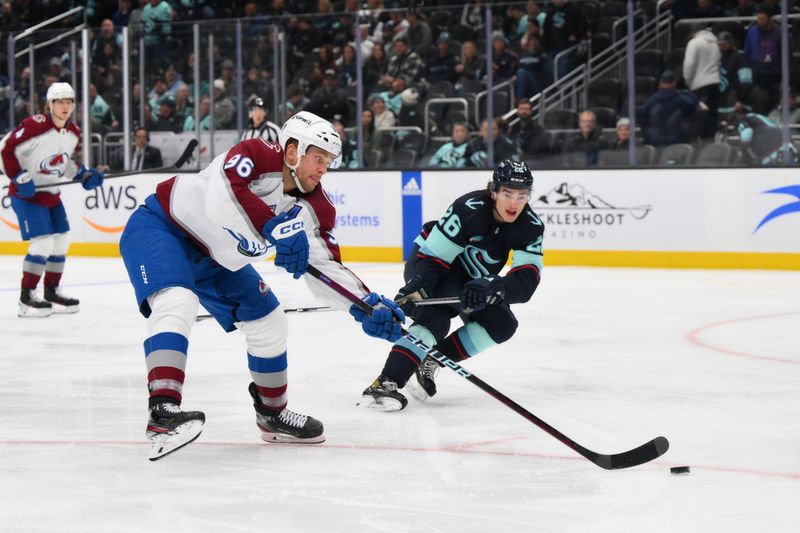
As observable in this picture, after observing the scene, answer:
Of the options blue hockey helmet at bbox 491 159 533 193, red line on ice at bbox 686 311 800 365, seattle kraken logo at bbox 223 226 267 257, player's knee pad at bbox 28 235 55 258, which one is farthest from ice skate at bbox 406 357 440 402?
player's knee pad at bbox 28 235 55 258

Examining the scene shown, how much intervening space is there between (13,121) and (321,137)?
29.7 ft

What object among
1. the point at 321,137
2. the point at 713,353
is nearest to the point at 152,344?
the point at 321,137

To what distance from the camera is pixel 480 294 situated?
13.0 ft

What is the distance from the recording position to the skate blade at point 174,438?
3193 mm

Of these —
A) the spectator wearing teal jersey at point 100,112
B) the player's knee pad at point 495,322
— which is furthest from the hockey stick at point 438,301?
the spectator wearing teal jersey at point 100,112

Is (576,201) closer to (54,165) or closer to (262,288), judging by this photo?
(54,165)

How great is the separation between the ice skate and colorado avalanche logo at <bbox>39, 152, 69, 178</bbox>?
358 cm

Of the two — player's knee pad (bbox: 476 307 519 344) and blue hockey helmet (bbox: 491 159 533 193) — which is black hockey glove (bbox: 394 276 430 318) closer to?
player's knee pad (bbox: 476 307 519 344)

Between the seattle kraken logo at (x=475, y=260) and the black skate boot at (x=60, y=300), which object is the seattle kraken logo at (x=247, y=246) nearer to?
the seattle kraken logo at (x=475, y=260)

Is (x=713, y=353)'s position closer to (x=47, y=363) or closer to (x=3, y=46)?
(x=47, y=363)

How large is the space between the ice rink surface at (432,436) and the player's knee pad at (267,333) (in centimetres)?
29

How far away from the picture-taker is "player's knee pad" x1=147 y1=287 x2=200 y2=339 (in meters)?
3.28

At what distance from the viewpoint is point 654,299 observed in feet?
24.3

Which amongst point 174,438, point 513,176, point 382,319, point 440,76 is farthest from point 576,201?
point 174,438
